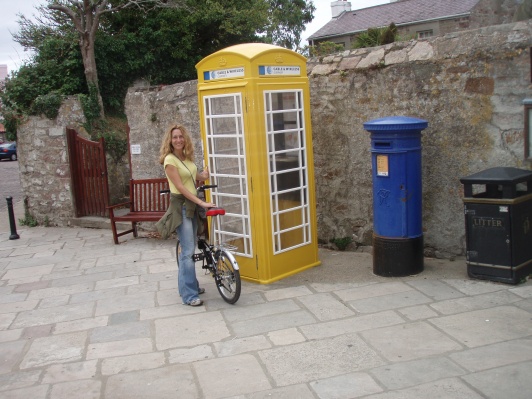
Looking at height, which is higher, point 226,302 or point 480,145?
point 480,145

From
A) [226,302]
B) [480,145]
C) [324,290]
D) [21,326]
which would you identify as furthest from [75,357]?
[480,145]

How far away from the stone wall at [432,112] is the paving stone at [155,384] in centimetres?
350

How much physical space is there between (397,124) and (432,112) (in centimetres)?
78

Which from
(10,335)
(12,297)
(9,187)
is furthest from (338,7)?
(10,335)

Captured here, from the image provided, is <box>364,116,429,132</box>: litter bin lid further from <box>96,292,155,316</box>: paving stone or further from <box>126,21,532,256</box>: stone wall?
<box>96,292,155,316</box>: paving stone

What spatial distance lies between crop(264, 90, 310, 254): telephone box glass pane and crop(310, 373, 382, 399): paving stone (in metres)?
2.39

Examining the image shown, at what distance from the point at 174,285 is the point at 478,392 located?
379cm

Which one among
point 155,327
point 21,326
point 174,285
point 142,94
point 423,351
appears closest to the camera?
point 423,351

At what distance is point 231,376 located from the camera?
4.11 m

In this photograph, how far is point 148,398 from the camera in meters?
3.88

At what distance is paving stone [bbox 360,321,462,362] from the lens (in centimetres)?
425

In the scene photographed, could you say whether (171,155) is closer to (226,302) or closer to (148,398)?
(226,302)

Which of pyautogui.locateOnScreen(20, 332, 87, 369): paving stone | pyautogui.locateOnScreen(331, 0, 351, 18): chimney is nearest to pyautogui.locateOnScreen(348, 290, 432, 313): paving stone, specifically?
pyautogui.locateOnScreen(20, 332, 87, 369): paving stone

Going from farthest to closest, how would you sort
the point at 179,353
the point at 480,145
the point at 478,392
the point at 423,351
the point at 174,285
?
the point at 174,285 < the point at 480,145 < the point at 179,353 < the point at 423,351 < the point at 478,392
